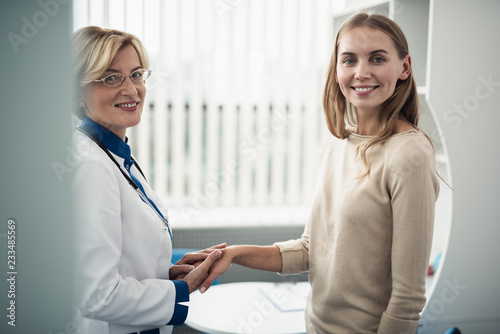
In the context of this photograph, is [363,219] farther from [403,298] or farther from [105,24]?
[105,24]

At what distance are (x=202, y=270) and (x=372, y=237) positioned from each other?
1.95 feet

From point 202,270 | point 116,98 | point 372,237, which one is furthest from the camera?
point 202,270

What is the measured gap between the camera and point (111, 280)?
1208mm

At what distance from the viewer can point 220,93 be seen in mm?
3619

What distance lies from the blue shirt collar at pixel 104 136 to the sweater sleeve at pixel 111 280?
122mm

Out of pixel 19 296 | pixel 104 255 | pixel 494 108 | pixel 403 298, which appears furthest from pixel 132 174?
pixel 494 108

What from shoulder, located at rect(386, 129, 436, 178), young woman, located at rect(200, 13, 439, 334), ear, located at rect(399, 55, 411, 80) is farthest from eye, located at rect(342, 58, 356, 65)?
shoulder, located at rect(386, 129, 436, 178)

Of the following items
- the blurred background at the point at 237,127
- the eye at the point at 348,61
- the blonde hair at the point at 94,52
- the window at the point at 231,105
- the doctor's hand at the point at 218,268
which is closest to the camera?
the blurred background at the point at 237,127

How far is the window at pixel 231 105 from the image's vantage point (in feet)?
11.4

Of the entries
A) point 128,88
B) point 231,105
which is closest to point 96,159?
point 128,88

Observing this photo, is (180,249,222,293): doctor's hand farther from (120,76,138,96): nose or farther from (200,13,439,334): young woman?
(120,76,138,96): nose

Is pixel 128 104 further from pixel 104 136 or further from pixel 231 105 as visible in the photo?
pixel 231 105

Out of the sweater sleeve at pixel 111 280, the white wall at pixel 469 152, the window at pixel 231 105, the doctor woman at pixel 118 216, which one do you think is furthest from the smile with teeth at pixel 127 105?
the window at pixel 231 105

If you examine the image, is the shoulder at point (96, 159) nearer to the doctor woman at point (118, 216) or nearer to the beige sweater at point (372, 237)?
the doctor woman at point (118, 216)
